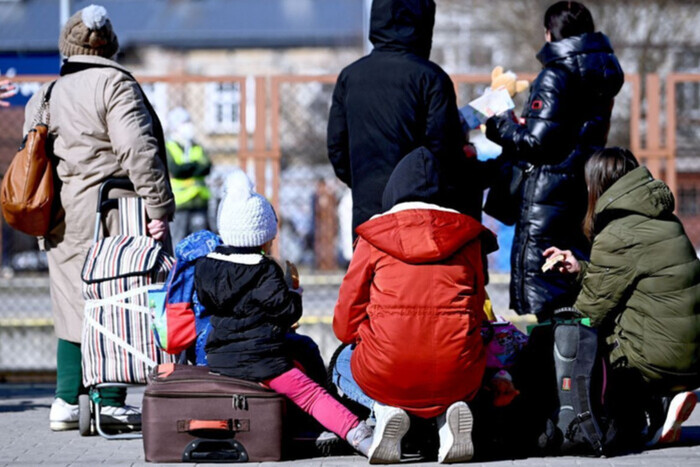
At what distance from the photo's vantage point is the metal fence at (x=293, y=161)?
947 centimetres

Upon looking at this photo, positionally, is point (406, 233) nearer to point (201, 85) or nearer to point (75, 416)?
point (75, 416)

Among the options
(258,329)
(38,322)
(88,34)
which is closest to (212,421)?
(258,329)

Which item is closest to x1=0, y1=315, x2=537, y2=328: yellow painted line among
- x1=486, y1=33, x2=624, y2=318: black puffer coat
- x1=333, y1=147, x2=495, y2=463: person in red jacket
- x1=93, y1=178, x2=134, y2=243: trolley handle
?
x1=486, y1=33, x2=624, y2=318: black puffer coat

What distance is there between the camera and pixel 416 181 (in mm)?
5469

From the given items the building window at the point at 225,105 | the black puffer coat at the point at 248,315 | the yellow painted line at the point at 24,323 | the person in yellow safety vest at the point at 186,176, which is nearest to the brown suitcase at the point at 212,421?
the black puffer coat at the point at 248,315

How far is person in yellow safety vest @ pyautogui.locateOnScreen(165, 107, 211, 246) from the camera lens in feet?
38.7

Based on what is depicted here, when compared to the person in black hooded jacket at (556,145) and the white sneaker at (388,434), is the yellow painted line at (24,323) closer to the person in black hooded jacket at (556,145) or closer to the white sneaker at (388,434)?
the person in black hooded jacket at (556,145)

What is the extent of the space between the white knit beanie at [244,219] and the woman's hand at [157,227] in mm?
731

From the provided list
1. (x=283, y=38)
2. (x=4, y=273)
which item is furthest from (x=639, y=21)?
(x=4, y=273)

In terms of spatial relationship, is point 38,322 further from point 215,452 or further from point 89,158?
point 215,452

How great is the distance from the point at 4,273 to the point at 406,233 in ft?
30.2

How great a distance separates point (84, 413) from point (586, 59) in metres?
3.20

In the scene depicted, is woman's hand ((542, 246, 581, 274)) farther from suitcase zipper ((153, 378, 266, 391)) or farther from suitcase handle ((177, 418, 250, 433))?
suitcase handle ((177, 418, 250, 433))

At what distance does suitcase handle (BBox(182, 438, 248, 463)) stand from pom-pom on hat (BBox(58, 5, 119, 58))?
91.6 inches
